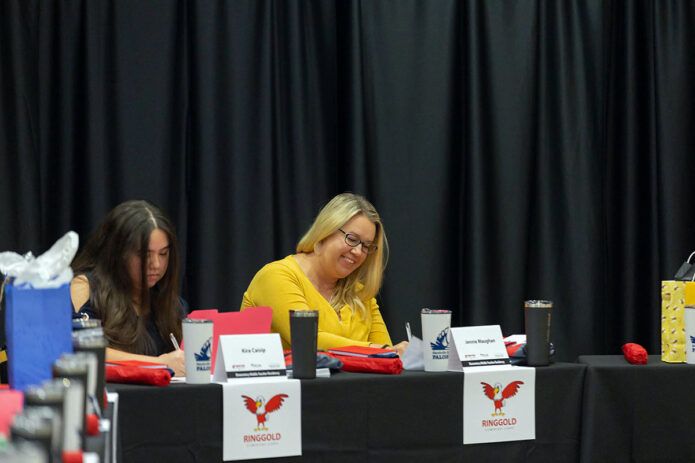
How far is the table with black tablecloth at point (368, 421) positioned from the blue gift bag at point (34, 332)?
16.3 inches

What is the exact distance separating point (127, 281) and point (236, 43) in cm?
148

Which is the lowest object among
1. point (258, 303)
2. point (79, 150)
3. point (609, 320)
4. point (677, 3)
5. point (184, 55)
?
point (609, 320)

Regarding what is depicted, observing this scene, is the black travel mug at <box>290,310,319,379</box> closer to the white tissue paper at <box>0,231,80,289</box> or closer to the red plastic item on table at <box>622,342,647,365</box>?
the white tissue paper at <box>0,231,80,289</box>

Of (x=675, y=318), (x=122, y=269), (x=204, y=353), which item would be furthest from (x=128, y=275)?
(x=675, y=318)

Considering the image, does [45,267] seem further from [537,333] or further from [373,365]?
[537,333]

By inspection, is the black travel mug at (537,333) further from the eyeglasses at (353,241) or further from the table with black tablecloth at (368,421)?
the eyeglasses at (353,241)

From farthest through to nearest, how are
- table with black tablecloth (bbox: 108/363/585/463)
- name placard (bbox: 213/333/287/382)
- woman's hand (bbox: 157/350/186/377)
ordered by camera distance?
woman's hand (bbox: 157/350/186/377)
name placard (bbox: 213/333/287/382)
table with black tablecloth (bbox: 108/363/585/463)

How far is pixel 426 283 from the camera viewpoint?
392 centimetres

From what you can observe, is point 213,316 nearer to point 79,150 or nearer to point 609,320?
point 79,150

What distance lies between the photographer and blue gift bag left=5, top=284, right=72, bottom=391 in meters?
1.41

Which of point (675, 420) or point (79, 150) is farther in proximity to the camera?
point (79, 150)

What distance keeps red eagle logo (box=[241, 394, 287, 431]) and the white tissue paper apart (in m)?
0.58

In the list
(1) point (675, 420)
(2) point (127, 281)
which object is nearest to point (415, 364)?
(1) point (675, 420)

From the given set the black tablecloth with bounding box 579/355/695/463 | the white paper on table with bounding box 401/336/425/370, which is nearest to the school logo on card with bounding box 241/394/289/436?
the white paper on table with bounding box 401/336/425/370
